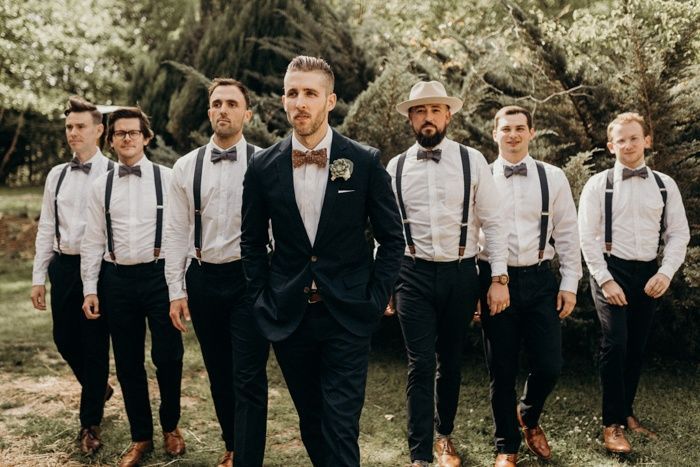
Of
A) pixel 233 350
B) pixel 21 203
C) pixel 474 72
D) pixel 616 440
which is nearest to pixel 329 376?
pixel 233 350

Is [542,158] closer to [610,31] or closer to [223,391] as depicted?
[610,31]

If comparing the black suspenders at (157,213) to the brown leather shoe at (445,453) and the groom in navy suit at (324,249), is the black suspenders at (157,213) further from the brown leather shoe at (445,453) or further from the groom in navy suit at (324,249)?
the brown leather shoe at (445,453)

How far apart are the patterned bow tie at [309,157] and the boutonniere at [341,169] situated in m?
0.07

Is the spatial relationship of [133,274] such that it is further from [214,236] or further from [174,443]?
[174,443]

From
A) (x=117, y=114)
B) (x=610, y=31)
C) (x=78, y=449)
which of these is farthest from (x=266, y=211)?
(x=610, y=31)

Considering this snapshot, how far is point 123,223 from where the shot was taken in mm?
4645

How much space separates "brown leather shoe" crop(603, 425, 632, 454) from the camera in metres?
4.61

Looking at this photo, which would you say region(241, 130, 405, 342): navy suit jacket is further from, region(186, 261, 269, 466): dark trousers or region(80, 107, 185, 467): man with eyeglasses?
region(80, 107, 185, 467): man with eyeglasses

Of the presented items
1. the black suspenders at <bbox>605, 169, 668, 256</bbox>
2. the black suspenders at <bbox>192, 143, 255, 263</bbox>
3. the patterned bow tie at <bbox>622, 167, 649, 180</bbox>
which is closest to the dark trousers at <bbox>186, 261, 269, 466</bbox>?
the black suspenders at <bbox>192, 143, 255, 263</bbox>

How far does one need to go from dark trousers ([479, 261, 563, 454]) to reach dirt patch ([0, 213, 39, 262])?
11715mm

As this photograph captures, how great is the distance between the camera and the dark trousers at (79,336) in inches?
195

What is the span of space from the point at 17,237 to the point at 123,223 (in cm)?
1159

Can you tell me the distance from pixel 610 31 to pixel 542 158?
4.96 ft

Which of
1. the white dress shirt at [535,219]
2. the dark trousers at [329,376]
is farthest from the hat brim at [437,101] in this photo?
the dark trousers at [329,376]
